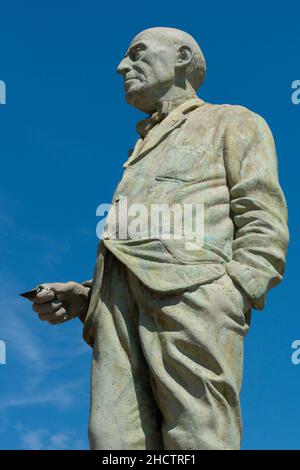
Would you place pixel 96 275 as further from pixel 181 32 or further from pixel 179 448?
pixel 181 32

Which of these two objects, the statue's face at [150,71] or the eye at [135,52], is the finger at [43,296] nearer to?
the statue's face at [150,71]

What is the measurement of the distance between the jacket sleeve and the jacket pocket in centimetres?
20

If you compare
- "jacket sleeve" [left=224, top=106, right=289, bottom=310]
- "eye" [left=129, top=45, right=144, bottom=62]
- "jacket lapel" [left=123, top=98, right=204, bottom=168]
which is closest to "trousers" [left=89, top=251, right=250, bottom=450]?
"jacket sleeve" [left=224, top=106, right=289, bottom=310]

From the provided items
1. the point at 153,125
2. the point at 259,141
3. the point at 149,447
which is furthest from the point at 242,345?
the point at 153,125

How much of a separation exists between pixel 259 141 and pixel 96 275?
6.16 feet

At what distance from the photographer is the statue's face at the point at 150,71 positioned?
10047mm

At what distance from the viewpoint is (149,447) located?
866 centimetres

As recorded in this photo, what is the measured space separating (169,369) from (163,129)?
8.02 feet

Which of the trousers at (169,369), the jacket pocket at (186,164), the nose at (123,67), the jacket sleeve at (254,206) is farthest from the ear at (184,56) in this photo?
the trousers at (169,369)

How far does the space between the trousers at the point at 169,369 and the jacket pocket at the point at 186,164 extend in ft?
3.20

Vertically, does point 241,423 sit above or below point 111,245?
below

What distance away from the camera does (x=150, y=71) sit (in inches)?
396

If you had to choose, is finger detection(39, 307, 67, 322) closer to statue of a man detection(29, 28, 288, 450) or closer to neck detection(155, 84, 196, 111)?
statue of a man detection(29, 28, 288, 450)
